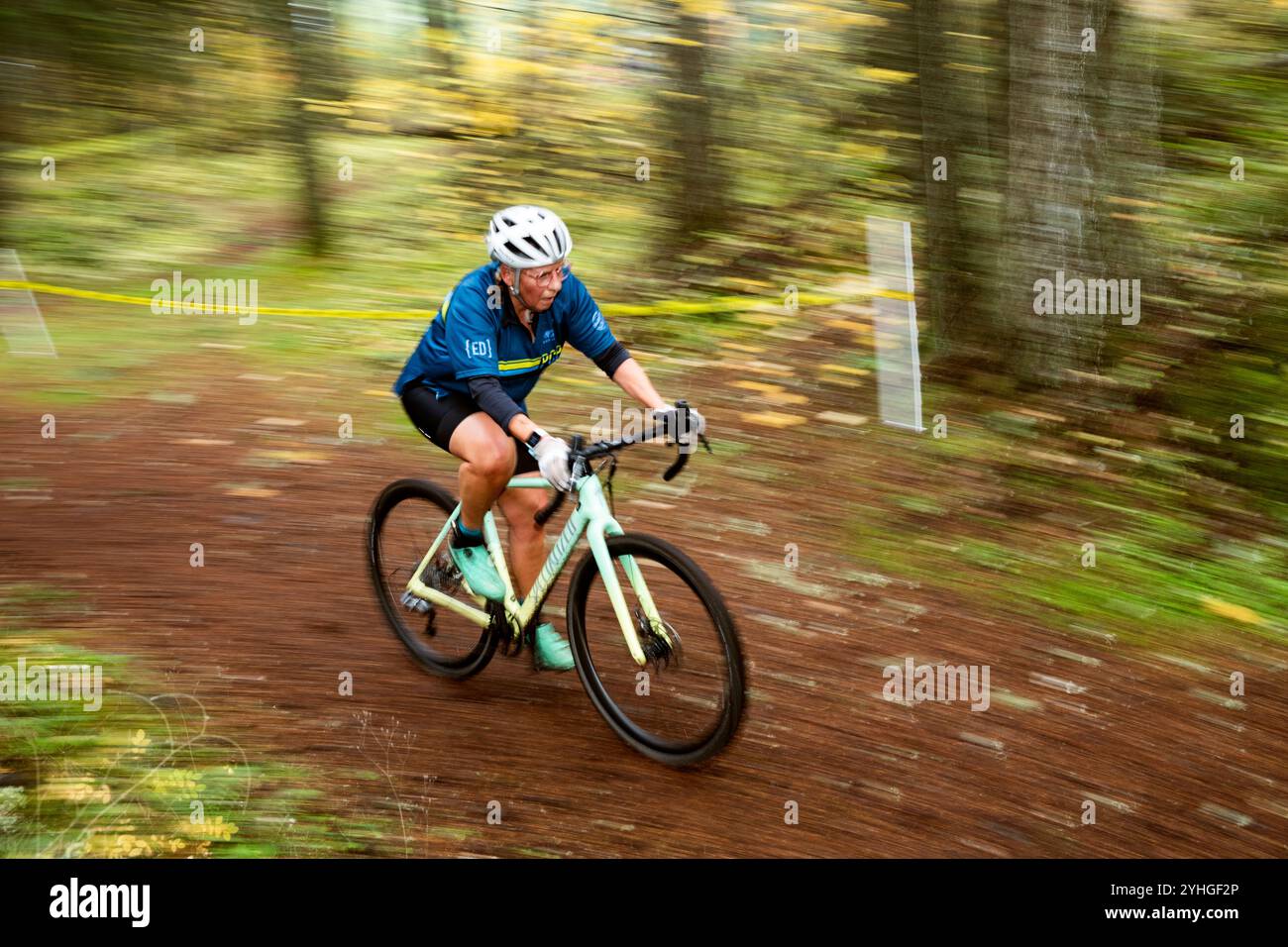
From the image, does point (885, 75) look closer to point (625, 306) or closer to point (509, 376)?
point (625, 306)

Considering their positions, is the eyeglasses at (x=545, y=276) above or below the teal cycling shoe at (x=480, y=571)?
above

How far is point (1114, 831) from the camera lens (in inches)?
169

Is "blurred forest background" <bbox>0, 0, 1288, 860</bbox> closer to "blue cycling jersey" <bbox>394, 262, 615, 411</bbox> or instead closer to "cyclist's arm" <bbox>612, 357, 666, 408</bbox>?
"cyclist's arm" <bbox>612, 357, 666, 408</bbox>

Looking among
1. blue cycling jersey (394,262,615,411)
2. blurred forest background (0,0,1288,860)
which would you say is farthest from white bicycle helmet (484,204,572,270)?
blurred forest background (0,0,1288,860)

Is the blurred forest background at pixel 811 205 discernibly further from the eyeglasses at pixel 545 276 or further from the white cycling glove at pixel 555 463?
the eyeglasses at pixel 545 276

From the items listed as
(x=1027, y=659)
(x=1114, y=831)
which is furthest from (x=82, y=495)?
(x=1114, y=831)

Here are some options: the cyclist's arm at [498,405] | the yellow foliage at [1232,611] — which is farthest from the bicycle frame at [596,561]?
the yellow foliage at [1232,611]

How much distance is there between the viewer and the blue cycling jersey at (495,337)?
14.9 ft

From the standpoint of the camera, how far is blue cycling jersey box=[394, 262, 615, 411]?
4543 mm

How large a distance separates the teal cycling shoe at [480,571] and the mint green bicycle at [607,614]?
0.04m

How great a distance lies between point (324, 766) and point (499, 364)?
1.77 m

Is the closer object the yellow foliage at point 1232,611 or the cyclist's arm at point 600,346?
the cyclist's arm at point 600,346

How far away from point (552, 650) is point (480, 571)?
470 millimetres

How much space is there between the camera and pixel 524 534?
5.10 meters
